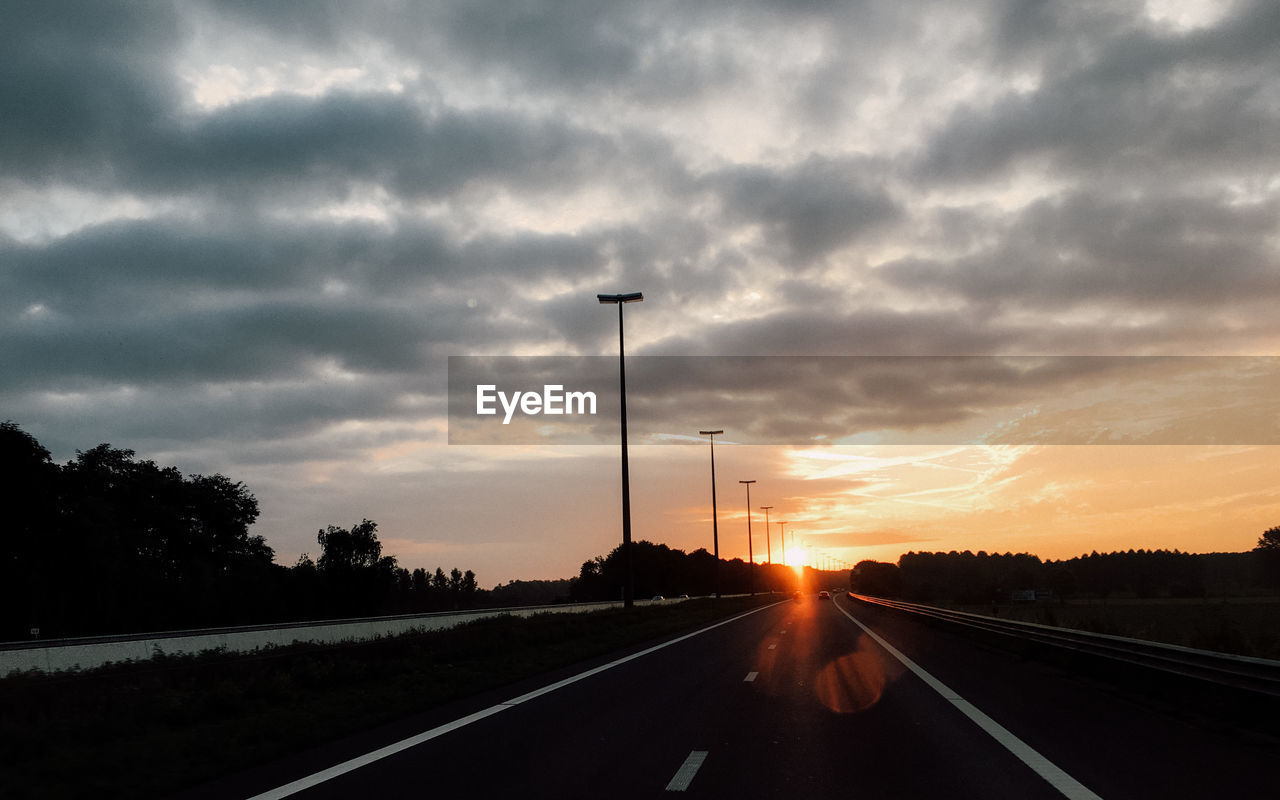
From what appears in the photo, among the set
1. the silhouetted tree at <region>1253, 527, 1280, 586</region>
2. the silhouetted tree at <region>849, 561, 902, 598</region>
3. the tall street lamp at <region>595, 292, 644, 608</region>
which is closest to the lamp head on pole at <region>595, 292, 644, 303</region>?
the tall street lamp at <region>595, 292, 644, 608</region>

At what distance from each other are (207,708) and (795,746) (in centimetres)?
802

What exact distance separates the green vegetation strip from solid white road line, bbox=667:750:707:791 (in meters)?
4.31

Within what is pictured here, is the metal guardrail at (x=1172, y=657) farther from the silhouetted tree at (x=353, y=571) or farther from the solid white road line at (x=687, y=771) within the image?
the silhouetted tree at (x=353, y=571)

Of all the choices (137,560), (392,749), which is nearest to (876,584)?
(137,560)

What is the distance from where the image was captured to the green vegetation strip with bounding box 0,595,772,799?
9.37m

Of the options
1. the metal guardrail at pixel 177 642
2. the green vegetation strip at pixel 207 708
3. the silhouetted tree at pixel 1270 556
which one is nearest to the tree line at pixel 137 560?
the metal guardrail at pixel 177 642

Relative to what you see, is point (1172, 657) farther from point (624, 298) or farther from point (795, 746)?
point (624, 298)

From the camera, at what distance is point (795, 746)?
10375 mm

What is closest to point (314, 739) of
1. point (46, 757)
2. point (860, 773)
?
point (46, 757)

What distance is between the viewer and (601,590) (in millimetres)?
181375

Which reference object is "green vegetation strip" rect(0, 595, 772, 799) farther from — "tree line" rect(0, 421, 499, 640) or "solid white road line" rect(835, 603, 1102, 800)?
"tree line" rect(0, 421, 499, 640)

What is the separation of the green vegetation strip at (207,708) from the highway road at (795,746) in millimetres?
719

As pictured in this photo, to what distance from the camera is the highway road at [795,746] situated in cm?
831

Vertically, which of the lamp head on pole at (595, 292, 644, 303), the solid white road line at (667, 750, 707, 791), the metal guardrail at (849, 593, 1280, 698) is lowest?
the solid white road line at (667, 750, 707, 791)
